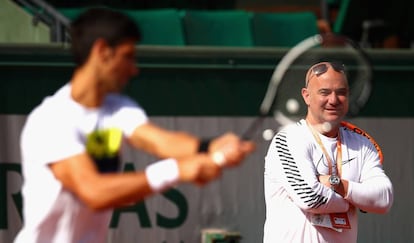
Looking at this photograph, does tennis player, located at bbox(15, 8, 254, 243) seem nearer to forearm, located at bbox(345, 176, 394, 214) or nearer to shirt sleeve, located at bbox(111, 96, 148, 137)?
shirt sleeve, located at bbox(111, 96, 148, 137)

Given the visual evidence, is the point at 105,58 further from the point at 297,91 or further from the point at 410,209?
the point at 410,209

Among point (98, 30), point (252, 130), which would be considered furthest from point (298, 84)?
point (98, 30)

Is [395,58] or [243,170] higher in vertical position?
[395,58]

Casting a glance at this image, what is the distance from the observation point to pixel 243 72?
764 cm

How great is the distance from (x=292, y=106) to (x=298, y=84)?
0.65m

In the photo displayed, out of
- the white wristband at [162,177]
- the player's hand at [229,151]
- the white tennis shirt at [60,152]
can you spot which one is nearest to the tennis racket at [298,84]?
the player's hand at [229,151]

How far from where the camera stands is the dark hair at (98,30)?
11.1 ft

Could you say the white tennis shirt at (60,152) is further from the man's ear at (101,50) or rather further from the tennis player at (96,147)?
the man's ear at (101,50)

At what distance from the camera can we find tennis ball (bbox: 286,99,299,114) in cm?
467

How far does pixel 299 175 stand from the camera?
17.1 feet

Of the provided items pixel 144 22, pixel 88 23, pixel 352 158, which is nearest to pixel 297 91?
pixel 352 158

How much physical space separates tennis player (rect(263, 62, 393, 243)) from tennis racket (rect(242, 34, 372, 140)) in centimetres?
10

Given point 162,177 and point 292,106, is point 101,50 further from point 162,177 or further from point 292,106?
point 292,106

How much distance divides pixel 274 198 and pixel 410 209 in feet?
8.79
